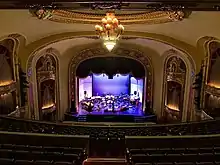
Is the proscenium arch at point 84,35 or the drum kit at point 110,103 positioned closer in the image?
the proscenium arch at point 84,35

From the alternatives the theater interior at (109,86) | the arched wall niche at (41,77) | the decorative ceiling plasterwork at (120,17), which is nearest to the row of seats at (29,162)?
the theater interior at (109,86)

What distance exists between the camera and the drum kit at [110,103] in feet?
48.8

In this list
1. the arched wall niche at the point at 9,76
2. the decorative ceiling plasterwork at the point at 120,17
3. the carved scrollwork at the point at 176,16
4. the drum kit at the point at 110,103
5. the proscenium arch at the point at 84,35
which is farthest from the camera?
the drum kit at the point at 110,103

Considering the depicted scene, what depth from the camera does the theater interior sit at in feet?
15.9

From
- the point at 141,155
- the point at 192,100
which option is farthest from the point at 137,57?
the point at 141,155

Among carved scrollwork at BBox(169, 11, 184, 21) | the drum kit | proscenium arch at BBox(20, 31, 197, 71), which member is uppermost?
carved scrollwork at BBox(169, 11, 184, 21)

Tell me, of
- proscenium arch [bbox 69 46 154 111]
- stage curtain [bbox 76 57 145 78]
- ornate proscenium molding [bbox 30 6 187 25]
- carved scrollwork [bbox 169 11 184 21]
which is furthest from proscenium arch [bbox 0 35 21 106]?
carved scrollwork [bbox 169 11 184 21]

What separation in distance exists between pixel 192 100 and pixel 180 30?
351 centimetres

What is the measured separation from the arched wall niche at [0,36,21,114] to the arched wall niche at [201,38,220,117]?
21.2 ft

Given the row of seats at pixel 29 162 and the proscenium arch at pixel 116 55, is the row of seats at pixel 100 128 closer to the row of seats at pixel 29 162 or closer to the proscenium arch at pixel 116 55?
the row of seats at pixel 29 162

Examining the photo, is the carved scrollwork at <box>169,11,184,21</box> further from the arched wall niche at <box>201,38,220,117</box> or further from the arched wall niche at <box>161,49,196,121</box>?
the arched wall niche at <box>161,49,196,121</box>

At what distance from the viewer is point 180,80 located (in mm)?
13125

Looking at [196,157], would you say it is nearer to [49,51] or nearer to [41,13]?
[41,13]

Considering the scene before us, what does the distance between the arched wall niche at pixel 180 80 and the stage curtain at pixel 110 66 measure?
122 cm
